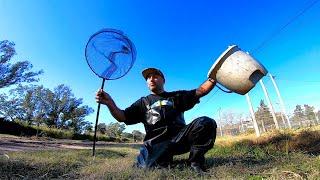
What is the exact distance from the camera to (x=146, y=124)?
15.9 feet

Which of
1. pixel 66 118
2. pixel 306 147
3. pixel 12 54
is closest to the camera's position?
pixel 306 147

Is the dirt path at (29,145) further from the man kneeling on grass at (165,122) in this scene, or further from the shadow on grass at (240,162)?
the shadow on grass at (240,162)

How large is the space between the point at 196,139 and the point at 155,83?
111 cm

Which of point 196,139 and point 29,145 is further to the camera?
point 29,145

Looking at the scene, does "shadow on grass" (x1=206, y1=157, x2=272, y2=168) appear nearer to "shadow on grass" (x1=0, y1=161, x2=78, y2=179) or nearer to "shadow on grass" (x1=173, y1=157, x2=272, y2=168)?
"shadow on grass" (x1=173, y1=157, x2=272, y2=168)

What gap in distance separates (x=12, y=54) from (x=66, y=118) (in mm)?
31398

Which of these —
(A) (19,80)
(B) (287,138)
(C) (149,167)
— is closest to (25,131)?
(A) (19,80)

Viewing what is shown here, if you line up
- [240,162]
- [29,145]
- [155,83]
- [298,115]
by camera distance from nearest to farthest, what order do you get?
1. [240,162]
2. [155,83]
3. [29,145]
4. [298,115]

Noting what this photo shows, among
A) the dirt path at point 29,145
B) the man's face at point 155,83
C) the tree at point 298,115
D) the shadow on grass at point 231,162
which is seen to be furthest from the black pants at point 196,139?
the tree at point 298,115

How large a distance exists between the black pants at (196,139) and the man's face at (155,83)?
0.79 m

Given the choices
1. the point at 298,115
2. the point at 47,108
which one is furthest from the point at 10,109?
the point at 298,115

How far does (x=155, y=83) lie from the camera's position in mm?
5020

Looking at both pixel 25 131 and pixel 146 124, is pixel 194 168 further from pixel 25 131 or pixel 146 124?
pixel 25 131

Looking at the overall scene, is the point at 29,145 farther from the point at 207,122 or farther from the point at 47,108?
the point at 47,108
